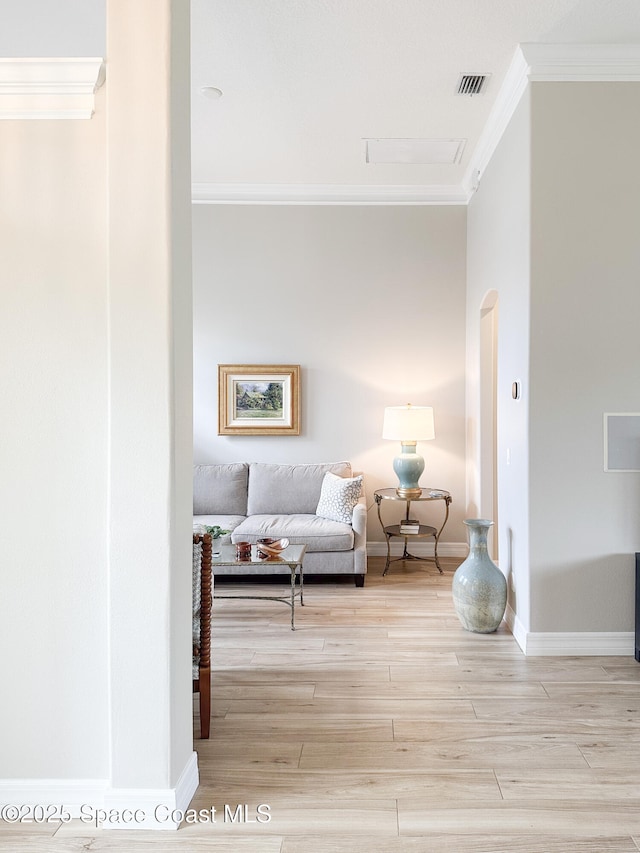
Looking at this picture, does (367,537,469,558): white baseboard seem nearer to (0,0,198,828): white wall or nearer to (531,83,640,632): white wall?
(531,83,640,632): white wall

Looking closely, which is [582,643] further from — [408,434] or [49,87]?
[49,87]

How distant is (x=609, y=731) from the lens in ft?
9.19

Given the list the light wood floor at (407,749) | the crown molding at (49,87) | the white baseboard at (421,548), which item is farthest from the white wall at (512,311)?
the crown molding at (49,87)

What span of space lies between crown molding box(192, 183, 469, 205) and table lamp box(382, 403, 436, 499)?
1.88m

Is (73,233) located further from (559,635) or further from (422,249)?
(422,249)

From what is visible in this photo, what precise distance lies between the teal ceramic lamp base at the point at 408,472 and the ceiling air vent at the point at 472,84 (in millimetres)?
2759

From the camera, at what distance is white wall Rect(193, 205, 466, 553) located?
606 cm

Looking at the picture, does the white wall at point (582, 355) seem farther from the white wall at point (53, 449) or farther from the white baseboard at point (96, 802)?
the white wall at point (53, 449)

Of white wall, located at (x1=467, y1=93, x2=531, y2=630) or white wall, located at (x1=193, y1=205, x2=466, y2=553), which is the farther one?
white wall, located at (x1=193, y1=205, x2=466, y2=553)

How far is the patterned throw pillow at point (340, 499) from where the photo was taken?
5.35 metres

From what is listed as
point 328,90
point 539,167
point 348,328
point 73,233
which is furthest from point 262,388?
point 73,233

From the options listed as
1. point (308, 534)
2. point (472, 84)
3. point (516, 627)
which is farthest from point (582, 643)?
point (472, 84)

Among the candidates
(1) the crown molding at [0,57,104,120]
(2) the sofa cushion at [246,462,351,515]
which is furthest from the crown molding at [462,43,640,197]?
(2) the sofa cushion at [246,462,351,515]

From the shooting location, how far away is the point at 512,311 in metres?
Result: 4.07
